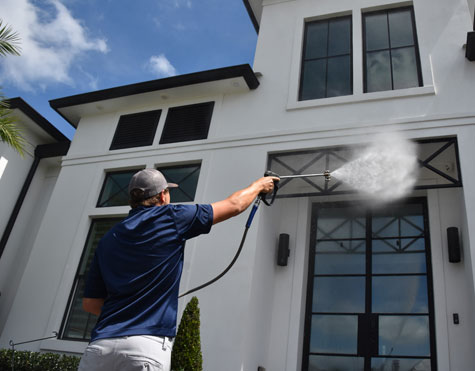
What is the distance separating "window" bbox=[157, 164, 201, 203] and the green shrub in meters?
2.20

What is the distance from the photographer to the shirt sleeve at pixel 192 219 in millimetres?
2418

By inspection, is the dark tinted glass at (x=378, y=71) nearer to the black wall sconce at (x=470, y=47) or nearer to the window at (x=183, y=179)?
the black wall sconce at (x=470, y=47)

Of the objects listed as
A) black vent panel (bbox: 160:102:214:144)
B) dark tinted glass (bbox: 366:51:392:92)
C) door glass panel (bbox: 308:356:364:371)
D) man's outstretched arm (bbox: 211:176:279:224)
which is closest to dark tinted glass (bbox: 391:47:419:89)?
dark tinted glass (bbox: 366:51:392:92)

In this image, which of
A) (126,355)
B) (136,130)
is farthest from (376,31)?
(126,355)

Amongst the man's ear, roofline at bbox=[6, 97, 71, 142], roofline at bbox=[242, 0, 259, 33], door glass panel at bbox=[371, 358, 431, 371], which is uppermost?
roofline at bbox=[242, 0, 259, 33]

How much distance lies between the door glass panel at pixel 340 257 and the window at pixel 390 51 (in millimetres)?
2479

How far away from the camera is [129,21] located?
310 inches

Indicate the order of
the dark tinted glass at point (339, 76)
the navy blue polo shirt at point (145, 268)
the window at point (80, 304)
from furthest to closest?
the dark tinted glass at point (339, 76), the window at point (80, 304), the navy blue polo shirt at point (145, 268)

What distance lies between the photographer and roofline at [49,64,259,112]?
7.61 meters

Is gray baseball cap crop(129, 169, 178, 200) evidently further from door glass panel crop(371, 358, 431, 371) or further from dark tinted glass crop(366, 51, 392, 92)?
dark tinted glass crop(366, 51, 392, 92)

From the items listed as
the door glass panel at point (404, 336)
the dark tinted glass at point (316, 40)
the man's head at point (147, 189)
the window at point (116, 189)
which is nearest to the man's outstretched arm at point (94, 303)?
the man's head at point (147, 189)

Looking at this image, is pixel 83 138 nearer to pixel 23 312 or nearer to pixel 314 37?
pixel 23 312

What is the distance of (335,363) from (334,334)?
0.40 m

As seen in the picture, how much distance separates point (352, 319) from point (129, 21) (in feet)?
20.2
